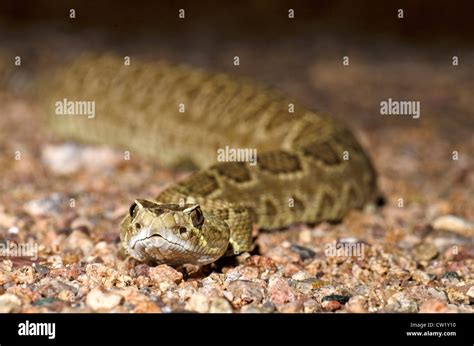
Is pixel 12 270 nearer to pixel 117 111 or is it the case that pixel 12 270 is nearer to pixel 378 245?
pixel 378 245

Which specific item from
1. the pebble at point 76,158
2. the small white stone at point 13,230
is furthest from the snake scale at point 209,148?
the small white stone at point 13,230

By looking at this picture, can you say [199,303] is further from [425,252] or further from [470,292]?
[425,252]

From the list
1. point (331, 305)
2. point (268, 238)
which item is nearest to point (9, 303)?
point (331, 305)

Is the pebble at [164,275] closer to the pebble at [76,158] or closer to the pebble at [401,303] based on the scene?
the pebble at [401,303]

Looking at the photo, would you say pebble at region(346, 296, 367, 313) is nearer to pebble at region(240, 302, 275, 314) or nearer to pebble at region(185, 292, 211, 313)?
pebble at region(240, 302, 275, 314)

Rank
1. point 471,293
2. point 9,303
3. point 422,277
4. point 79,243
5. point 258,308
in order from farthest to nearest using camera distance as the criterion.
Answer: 1. point 79,243
2. point 422,277
3. point 471,293
4. point 258,308
5. point 9,303

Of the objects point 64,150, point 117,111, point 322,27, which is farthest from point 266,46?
point 64,150

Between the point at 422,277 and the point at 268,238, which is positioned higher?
the point at 268,238
